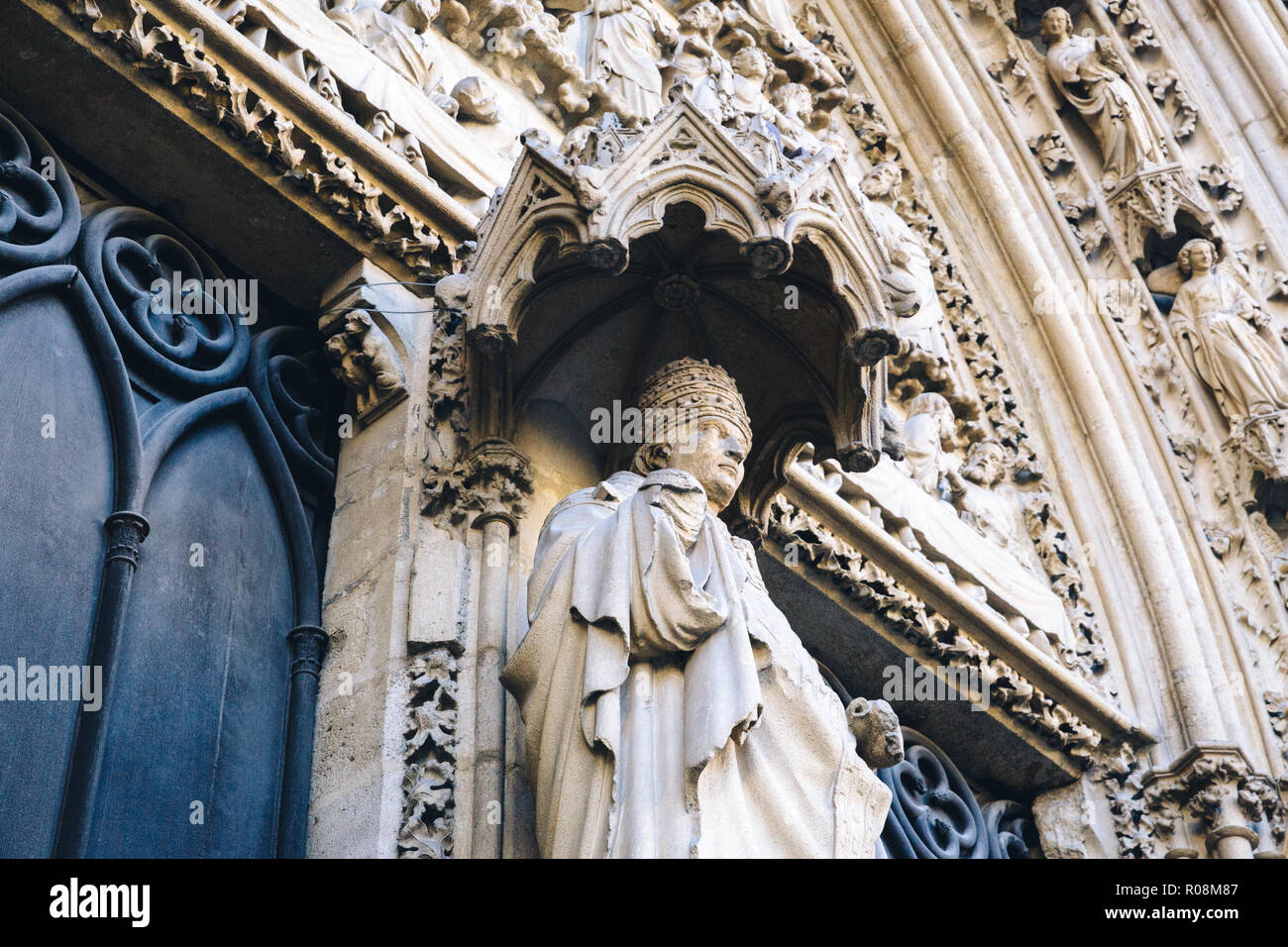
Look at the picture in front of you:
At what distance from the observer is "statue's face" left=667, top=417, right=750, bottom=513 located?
590 centimetres

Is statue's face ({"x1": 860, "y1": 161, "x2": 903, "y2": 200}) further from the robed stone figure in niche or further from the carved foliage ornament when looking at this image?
the robed stone figure in niche

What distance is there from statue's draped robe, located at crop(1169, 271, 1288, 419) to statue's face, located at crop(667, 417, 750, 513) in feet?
14.6

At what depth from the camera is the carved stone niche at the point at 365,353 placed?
6352mm

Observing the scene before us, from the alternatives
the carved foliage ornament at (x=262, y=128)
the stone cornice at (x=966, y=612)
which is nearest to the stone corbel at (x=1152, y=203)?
the stone cornice at (x=966, y=612)

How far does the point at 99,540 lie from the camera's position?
5.48 m

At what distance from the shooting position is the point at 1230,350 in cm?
977

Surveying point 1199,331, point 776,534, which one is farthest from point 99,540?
point 1199,331

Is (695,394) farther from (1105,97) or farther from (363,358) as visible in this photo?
(1105,97)

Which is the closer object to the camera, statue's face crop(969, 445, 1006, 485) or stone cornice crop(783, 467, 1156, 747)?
stone cornice crop(783, 467, 1156, 747)

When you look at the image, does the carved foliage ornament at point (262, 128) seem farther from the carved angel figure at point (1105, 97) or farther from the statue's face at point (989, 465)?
the carved angel figure at point (1105, 97)

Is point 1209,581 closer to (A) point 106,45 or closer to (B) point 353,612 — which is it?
(B) point 353,612

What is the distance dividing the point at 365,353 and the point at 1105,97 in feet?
18.4

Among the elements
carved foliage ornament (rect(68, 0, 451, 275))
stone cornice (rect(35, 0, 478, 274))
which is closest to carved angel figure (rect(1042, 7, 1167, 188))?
stone cornice (rect(35, 0, 478, 274))

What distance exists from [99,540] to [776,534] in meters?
2.63
